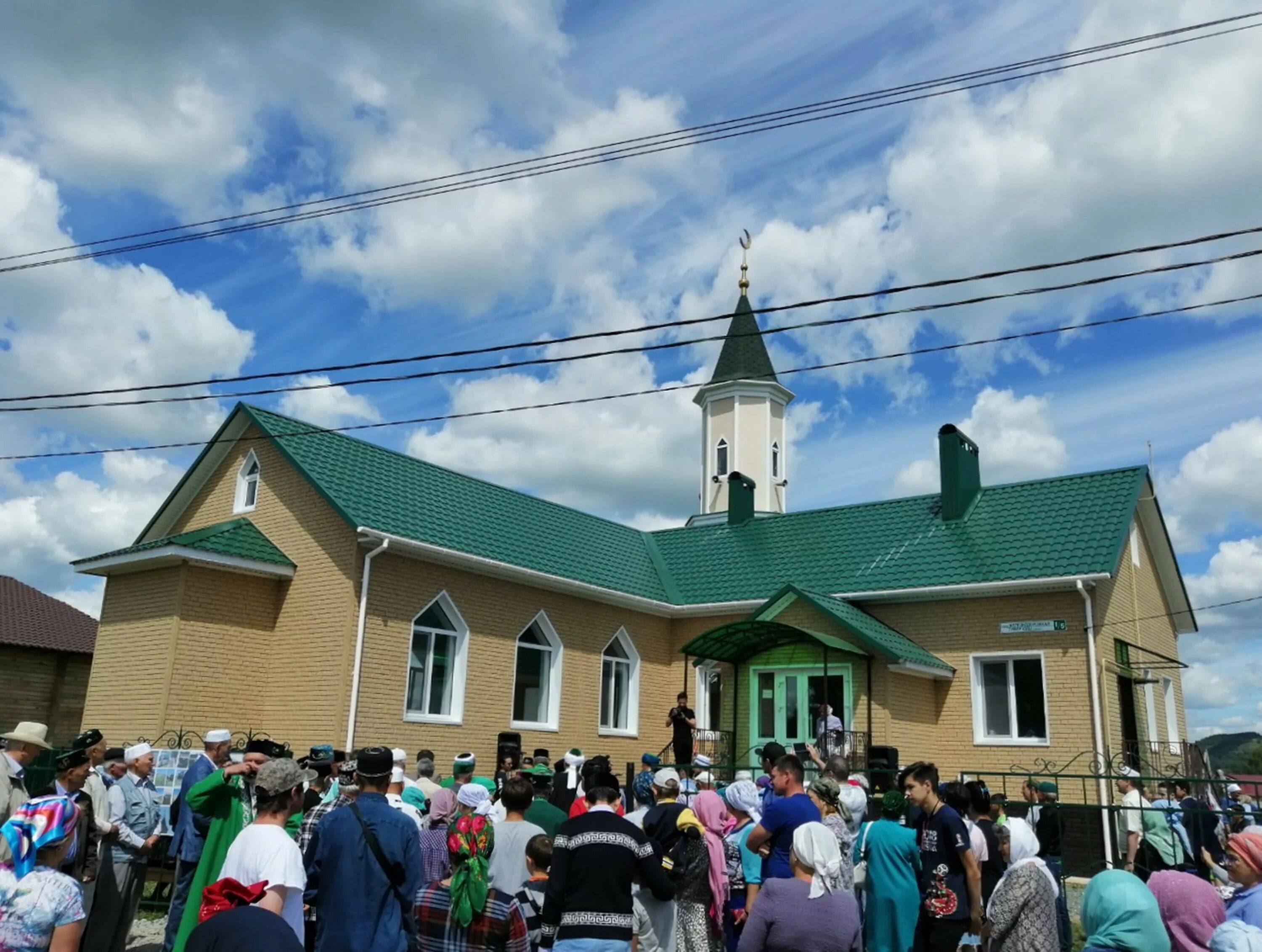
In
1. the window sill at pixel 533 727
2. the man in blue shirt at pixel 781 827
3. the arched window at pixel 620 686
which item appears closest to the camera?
the man in blue shirt at pixel 781 827

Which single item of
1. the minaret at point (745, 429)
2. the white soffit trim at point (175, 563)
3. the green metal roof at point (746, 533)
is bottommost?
the white soffit trim at point (175, 563)

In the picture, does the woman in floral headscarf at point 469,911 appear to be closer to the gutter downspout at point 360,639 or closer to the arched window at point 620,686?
the gutter downspout at point 360,639

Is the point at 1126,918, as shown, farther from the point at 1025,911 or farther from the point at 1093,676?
the point at 1093,676

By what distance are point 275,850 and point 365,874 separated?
0.55 meters

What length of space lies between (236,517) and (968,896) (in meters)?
15.1

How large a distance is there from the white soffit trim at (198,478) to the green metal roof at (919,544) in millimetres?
9349

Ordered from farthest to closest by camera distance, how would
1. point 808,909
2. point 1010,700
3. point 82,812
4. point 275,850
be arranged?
1. point 1010,700
2. point 82,812
3. point 808,909
4. point 275,850

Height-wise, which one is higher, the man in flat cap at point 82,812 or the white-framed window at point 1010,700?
the white-framed window at point 1010,700

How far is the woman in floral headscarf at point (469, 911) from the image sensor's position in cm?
484

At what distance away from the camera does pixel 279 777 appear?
4711 mm

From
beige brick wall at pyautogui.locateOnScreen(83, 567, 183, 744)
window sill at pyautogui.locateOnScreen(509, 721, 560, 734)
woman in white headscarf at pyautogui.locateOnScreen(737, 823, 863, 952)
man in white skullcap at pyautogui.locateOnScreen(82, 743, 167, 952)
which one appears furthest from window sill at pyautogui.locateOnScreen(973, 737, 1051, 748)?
man in white skullcap at pyautogui.locateOnScreen(82, 743, 167, 952)

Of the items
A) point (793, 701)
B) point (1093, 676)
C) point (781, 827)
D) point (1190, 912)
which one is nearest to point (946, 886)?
point (781, 827)

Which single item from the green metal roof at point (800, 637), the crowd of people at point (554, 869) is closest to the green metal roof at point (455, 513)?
→ the green metal roof at point (800, 637)

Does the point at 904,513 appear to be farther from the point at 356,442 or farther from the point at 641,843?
the point at 641,843
